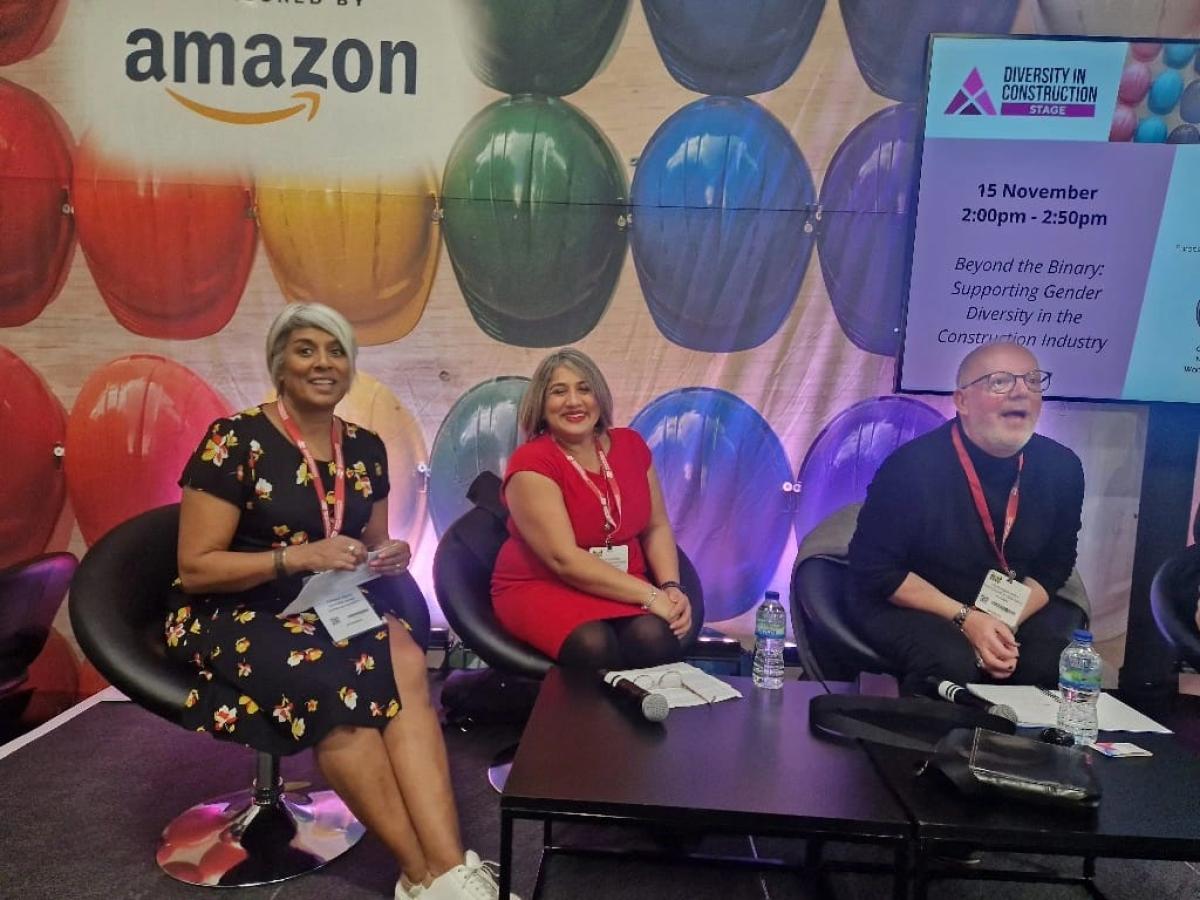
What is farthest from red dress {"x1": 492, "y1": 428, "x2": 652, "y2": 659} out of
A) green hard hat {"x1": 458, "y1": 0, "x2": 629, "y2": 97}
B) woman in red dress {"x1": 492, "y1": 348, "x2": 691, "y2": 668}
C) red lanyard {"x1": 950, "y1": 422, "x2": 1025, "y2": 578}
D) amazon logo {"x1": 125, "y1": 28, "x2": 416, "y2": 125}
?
amazon logo {"x1": 125, "y1": 28, "x2": 416, "y2": 125}

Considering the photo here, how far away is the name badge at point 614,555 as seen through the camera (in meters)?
2.55

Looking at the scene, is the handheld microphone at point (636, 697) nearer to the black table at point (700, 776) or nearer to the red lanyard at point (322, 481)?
the black table at point (700, 776)

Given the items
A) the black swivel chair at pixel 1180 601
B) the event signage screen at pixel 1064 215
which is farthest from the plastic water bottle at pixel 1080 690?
the event signage screen at pixel 1064 215

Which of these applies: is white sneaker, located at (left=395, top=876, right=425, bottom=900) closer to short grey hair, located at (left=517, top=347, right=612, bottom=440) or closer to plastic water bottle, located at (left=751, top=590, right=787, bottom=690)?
plastic water bottle, located at (left=751, top=590, right=787, bottom=690)

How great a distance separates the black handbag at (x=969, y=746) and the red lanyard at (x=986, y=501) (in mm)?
720

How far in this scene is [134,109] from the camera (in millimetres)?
3066

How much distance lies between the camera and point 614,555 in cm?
258

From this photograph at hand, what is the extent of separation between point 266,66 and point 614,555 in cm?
218

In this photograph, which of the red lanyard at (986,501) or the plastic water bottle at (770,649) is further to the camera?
the red lanyard at (986,501)

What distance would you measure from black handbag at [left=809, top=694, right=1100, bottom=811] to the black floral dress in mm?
→ 1058

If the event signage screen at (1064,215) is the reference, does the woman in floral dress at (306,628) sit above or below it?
below

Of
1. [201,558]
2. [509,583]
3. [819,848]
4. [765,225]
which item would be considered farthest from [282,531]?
[765,225]

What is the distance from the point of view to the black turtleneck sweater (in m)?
2.48

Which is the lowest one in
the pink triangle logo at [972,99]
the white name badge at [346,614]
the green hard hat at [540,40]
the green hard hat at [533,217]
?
the white name badge at [346,614]
